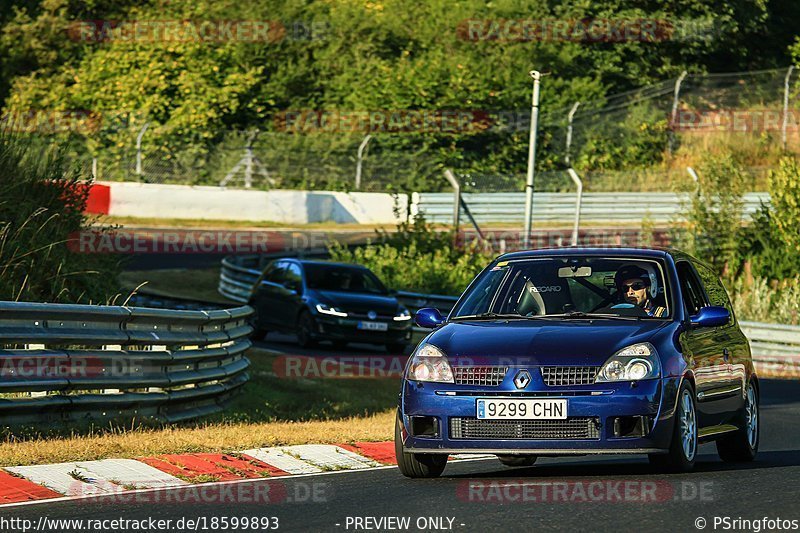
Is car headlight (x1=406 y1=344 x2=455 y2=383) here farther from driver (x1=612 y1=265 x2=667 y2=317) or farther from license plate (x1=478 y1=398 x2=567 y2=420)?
driver (x1=612 y1=265 x2=667 y2=317)

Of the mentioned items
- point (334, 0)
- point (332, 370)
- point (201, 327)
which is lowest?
point (332, 370)

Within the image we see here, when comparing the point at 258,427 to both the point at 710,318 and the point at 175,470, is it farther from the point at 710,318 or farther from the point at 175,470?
the point at 710,318

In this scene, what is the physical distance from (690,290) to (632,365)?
6.02ft

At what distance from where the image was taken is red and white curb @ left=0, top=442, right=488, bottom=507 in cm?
935

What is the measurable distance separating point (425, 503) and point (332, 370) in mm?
13768

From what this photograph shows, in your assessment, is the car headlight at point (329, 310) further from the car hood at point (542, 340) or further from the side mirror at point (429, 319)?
the car hood at point (542, 340)

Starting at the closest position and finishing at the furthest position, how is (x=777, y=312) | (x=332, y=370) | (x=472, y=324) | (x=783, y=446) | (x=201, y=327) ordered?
(x=472, y=324)
(x=783, y=446)
(x=201, y=327)
(x=332, y=370)
(x=777, y=312)

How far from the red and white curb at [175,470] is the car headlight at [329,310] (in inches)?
521

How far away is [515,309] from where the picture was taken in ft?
36.5

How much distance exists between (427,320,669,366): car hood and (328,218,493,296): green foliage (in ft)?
79.3

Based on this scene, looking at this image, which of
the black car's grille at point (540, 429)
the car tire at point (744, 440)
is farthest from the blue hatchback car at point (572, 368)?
the car tire at point (744, 440)

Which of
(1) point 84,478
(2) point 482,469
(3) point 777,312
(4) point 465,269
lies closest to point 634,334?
(2) point 482,469

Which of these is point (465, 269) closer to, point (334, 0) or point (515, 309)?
point (515, 309)

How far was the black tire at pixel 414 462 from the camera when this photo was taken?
10.2m
